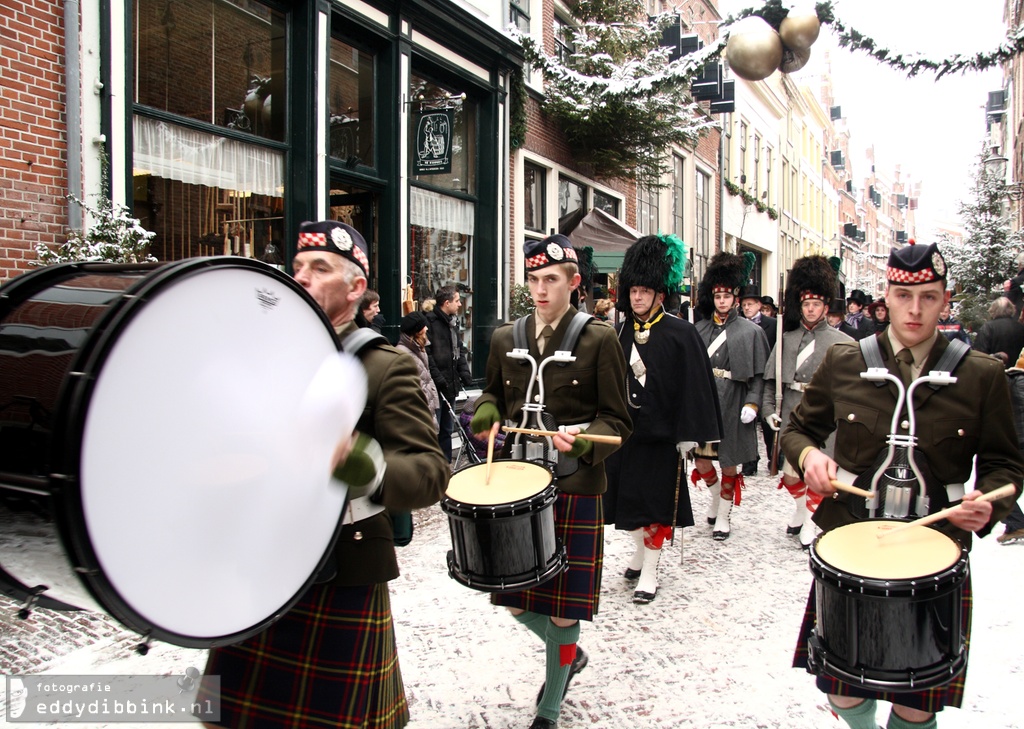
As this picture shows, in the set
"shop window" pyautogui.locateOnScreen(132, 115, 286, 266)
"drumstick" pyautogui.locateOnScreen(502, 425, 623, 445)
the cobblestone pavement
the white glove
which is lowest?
the cobblestone pavement

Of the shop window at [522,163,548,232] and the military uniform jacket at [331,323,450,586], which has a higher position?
the shop window at [522,163,548,232]

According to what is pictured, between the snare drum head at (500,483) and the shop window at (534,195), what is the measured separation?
33.1 feet

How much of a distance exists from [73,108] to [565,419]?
4883mm

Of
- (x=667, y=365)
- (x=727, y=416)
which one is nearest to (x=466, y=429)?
(x=727, y=416)

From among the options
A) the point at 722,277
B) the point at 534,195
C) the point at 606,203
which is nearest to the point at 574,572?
the point at 722,277

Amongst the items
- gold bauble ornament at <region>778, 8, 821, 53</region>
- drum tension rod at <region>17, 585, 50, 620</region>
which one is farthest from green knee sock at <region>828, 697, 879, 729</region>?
gold bauble ornament at <region>778, 8, 821, 53</region>

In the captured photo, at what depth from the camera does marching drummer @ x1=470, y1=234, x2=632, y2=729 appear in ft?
10.8

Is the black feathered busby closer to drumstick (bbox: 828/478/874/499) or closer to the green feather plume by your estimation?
the green feather plume

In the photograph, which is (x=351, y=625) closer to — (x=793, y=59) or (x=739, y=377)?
(x=739, y=377)

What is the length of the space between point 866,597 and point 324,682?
1524 mm

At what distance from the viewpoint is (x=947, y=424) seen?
2.51 metres

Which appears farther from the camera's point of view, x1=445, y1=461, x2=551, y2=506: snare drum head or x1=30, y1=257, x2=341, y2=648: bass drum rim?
x1=445, y1=461, x2=551, y2=506: snare drum head

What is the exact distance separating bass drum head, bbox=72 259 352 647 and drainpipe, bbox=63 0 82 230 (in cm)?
506

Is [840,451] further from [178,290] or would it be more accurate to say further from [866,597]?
[178,290]
